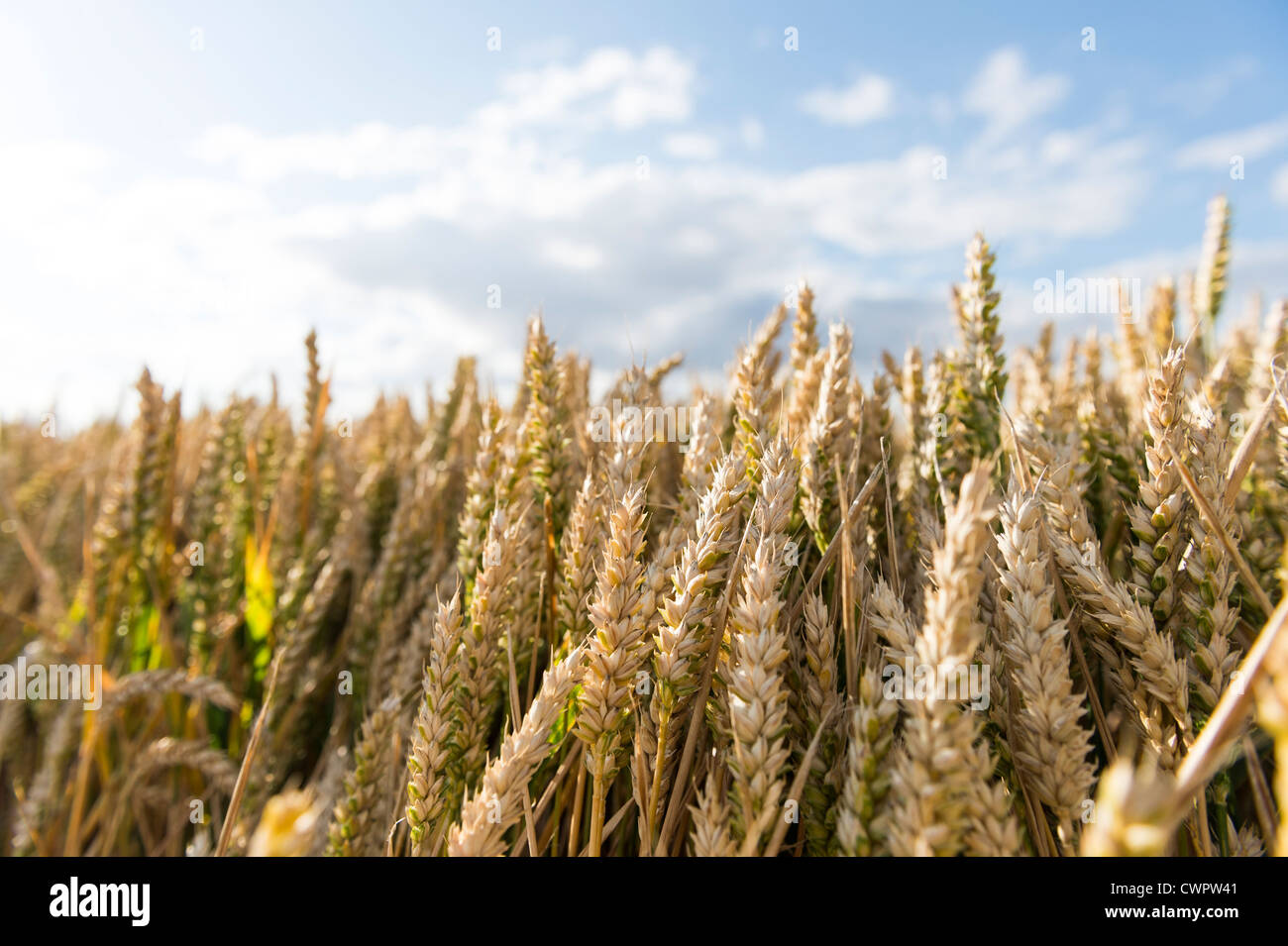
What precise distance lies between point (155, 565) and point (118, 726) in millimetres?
618

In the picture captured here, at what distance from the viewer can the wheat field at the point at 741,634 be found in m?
0.90

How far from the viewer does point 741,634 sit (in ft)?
3.20

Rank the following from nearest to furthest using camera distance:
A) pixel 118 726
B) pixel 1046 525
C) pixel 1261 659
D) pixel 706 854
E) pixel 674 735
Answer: pixel 1261 659
pixel 706 854
pixel 674 735
pixel 1046 525
pixel 118 726

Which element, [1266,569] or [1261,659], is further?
[1266,569]

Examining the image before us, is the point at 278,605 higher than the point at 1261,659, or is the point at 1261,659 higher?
the point at 278,605

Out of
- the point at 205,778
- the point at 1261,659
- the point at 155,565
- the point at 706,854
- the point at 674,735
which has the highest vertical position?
the point at 155,565

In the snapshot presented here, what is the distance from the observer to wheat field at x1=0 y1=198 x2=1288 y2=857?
901 millimetres

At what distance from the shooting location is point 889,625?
987 millimetres

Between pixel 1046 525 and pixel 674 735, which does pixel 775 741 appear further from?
pixel 1046 525

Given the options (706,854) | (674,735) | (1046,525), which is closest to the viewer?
(706,854)
